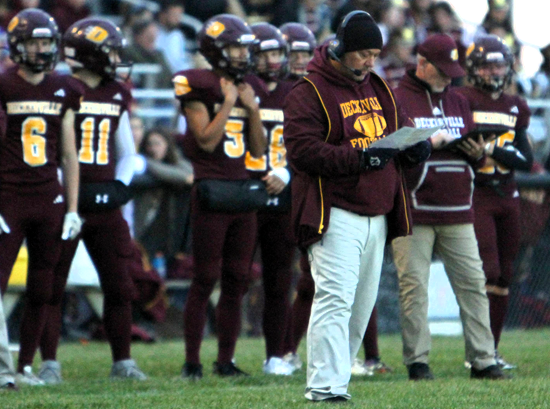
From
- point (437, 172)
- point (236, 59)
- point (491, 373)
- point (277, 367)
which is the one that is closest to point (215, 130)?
point (236, 59)

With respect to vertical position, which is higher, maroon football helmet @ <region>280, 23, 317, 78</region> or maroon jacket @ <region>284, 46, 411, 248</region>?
maroon football helmet @ <region>280, 23, 317, 78</region>

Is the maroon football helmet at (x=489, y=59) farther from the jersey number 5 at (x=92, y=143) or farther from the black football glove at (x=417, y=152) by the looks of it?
the jersey number 5 at (x=92, y=143)

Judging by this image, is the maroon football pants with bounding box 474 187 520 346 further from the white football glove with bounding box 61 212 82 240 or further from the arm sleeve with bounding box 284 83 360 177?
the white football glove with bounding box 61 212 82 240

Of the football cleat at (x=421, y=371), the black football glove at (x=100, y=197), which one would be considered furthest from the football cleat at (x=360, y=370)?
the black football glove at (x=100, y=197)

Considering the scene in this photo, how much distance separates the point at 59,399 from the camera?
6.04 m

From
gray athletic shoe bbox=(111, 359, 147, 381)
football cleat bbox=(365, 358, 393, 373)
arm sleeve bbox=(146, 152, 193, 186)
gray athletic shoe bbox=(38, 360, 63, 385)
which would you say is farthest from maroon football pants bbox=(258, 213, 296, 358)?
arm sleeve bbox=(146, 152, 193, 186)

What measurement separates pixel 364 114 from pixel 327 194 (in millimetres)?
496

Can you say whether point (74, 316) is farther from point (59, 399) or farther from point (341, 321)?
point (341, 321)

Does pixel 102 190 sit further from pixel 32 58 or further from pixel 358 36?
pixel 358 36

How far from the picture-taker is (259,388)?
21.4ft

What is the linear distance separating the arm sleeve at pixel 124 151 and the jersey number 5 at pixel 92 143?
0.12m

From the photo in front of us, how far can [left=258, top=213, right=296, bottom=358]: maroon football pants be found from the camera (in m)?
7.59

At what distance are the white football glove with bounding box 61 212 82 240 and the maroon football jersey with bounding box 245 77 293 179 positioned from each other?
51.9 inches

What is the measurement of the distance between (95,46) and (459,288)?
282cm
